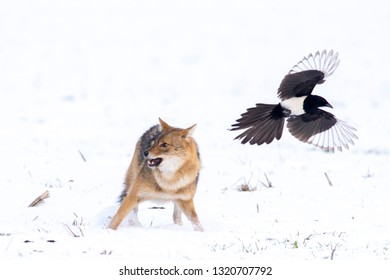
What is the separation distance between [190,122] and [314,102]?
13.5 metres

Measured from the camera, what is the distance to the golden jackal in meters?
7.01

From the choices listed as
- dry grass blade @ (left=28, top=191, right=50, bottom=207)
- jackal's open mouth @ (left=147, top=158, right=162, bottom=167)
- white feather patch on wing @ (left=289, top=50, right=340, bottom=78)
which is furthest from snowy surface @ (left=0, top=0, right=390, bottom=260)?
white feather patch on wing @ (left=289, top=50, right=340, bottom=78)

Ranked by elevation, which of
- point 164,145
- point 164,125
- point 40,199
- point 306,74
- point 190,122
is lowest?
point 190,122

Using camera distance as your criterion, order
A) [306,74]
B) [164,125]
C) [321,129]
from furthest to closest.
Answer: [321,129], [306,74], [164,125]

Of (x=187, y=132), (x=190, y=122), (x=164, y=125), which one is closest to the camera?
(x=187, y=132)

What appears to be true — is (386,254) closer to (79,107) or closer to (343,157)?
(343,157)

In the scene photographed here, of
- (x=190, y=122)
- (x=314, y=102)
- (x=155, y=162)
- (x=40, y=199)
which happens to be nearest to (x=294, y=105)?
(x=314, y=102)

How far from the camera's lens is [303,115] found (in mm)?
7895

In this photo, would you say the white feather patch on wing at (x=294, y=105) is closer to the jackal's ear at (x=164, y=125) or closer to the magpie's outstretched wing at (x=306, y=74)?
the magpie's outstretched wing at (x=306, y=74)

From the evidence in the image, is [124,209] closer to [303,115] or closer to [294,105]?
[294,105]

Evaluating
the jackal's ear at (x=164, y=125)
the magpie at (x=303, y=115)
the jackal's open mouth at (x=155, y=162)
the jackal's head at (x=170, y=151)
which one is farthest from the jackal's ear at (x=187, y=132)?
the magpie at (x=303, y=115)

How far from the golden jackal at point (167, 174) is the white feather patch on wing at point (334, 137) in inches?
54.3

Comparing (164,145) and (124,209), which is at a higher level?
(164,145)

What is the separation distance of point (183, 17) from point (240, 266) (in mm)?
34073
